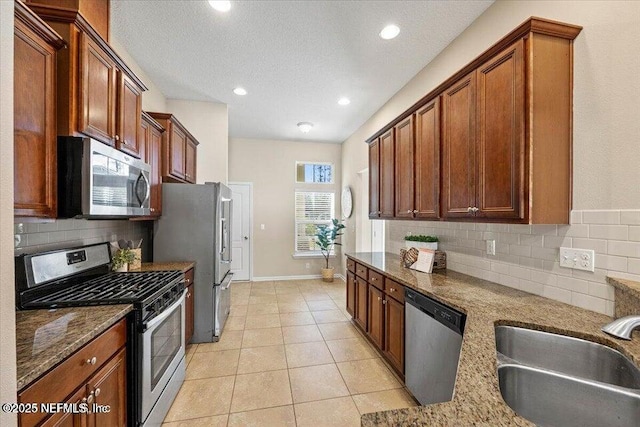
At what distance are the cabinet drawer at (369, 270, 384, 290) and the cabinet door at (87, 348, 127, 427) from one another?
2.01 meters

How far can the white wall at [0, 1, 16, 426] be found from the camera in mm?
750

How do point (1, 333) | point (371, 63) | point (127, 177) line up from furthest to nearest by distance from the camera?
point (371, 63)
point (127, 177)
point (1, 333)

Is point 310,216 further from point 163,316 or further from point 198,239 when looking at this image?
point 163,316

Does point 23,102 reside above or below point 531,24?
below

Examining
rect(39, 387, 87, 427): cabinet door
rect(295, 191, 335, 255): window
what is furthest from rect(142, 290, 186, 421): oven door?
rect(295, 191, 335, 255): window

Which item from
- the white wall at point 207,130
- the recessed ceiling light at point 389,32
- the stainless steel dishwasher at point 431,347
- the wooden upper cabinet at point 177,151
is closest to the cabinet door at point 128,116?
the wooden upper cabinet at point 177,151

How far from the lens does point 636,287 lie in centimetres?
126

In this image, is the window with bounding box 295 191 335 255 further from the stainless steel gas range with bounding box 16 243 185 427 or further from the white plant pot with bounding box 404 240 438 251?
the stainless steel gas range with bounding box 16 243 185 427

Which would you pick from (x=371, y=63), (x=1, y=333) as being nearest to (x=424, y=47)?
(x=371, y=63)

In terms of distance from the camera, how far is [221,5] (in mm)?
2189

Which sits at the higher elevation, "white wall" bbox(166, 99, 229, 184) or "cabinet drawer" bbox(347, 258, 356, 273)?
"white wall" bbox(166, 99, 229, 184)

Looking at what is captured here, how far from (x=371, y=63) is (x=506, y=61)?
5.37 ft

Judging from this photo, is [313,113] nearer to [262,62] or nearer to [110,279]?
[262,62]

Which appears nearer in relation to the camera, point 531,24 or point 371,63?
point 531,24
